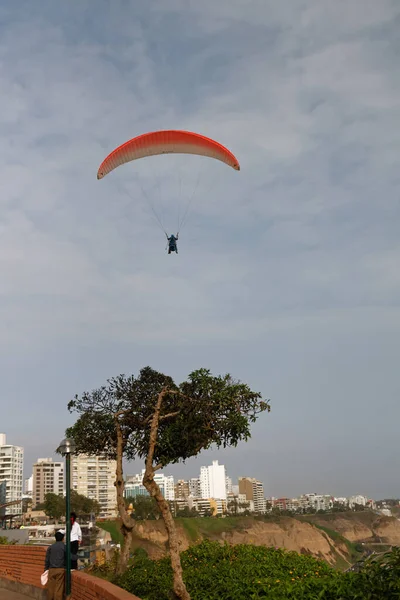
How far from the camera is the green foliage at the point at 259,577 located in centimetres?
616

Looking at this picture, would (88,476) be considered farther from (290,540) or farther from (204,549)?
(204,549)

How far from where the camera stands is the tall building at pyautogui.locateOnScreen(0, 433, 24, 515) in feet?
519

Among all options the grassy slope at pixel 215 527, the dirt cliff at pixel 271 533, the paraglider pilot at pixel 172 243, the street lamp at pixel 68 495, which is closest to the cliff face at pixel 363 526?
the grassy slope at pixel 215 527

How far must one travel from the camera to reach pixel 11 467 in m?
159

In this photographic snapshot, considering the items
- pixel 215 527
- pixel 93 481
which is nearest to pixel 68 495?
pixel 215 527

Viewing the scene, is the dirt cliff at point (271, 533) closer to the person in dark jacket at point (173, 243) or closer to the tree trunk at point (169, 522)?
the person in dark jacket at point (173, 243)

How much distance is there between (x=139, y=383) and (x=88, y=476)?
157959 millimetres

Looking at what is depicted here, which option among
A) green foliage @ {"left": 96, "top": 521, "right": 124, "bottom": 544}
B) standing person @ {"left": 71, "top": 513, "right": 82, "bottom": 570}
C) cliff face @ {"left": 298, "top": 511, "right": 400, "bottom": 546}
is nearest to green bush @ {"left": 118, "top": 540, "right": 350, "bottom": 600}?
standing person @ {"left": 71, "top": 513, "right": 82, "bottom": 570}

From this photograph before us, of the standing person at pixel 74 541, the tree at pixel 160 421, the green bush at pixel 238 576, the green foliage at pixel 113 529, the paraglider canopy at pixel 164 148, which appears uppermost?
the paraglider canopy at pixel 164 148

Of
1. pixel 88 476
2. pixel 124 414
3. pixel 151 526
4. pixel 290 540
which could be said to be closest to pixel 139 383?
pixel 124 414

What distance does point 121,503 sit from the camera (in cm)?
1370

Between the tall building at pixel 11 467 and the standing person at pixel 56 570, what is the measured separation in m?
160

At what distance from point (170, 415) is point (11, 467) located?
162335 mm

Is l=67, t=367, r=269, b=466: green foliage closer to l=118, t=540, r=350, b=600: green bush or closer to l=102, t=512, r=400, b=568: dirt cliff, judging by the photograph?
l=118, t=540, r=350, b=600: green bush
